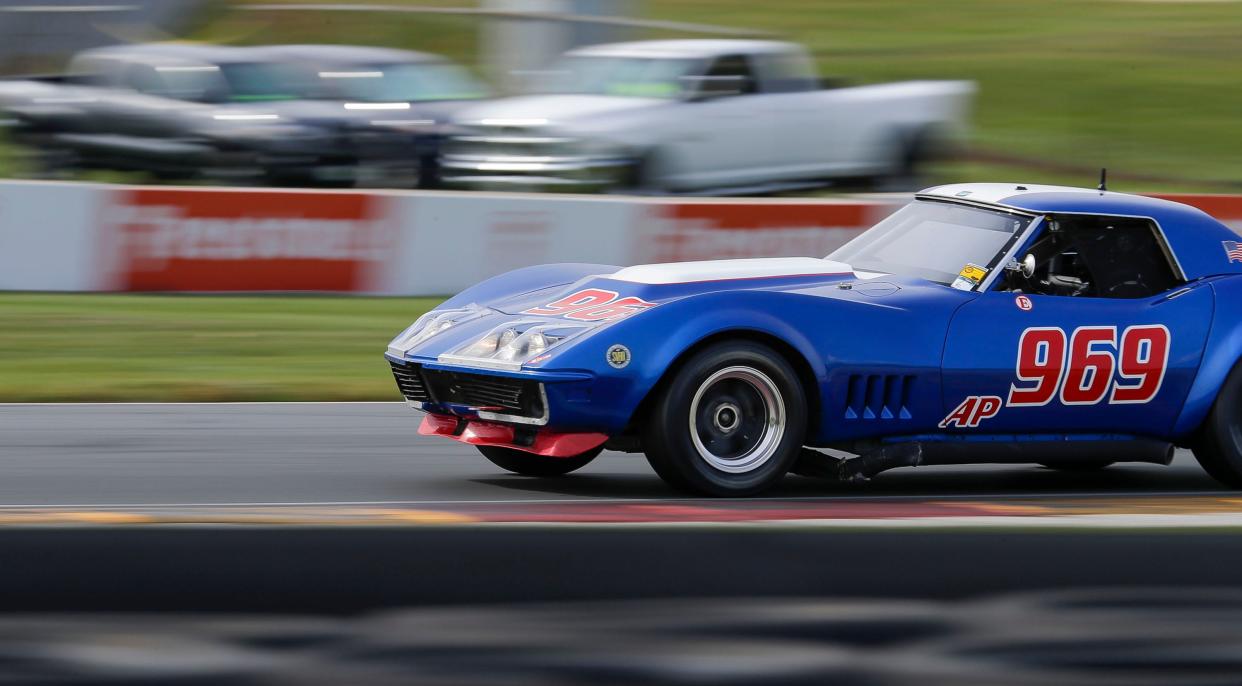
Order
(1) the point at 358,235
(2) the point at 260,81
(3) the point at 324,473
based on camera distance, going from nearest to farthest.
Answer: (3) the point at 324,473 → (1) the point at 358,235 → (2) the point at 260,81

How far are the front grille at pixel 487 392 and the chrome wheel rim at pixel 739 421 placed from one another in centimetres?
59

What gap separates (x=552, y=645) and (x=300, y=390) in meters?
6.79

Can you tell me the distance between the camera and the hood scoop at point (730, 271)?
6918 millimetres

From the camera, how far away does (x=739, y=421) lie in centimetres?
681

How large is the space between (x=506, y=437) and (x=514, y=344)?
1.22ft

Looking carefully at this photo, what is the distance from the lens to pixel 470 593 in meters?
4.07

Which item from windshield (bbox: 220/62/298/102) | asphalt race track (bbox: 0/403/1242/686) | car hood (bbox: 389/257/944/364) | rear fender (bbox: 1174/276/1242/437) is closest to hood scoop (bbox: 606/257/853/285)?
car hood (bbox: 389/257/944/364)

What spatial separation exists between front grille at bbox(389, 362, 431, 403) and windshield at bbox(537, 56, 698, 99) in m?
10.7

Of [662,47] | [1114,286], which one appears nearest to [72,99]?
[662,47]

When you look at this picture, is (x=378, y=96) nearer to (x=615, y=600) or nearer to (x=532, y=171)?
(x=532, y=171)

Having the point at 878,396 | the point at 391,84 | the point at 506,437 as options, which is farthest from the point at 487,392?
the point at 391,84

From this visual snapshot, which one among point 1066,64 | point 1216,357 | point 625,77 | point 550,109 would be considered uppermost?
point 1066,64

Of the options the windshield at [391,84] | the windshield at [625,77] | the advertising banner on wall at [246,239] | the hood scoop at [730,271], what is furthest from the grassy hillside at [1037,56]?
the hood scoop at [730,271]

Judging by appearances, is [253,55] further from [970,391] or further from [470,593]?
[470,593]
